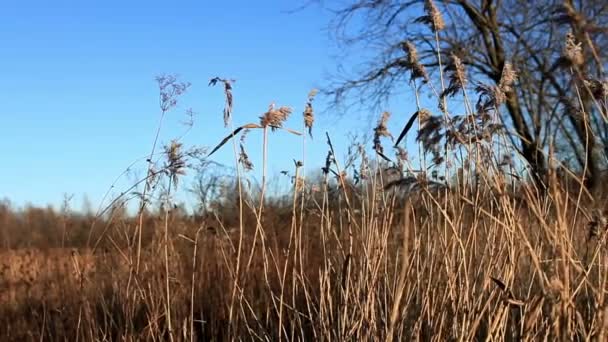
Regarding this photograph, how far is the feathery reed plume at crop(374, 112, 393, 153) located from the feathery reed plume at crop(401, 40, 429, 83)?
219 mm

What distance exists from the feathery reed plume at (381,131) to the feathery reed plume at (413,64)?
0.72ft

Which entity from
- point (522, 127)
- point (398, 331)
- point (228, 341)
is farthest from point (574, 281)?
point (522, 127)

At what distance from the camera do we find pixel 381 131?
2.59 metres

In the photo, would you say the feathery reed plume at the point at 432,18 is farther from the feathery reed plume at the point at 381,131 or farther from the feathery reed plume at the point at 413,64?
the feathery reed plume at the point at 381,131

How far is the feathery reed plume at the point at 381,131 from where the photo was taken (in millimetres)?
2586

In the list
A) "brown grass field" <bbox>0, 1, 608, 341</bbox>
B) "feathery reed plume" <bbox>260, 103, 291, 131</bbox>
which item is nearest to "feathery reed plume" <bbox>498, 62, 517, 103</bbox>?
"brown grass field" <bbox>0, 1, 608, 341</bbox>

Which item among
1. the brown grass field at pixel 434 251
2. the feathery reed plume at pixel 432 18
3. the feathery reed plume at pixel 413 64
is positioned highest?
the feathery reed plume at pixel 432 18

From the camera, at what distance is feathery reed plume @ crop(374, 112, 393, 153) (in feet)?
8.48

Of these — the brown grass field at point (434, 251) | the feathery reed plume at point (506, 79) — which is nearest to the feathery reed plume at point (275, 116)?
the brown grass field at point (434, 251)

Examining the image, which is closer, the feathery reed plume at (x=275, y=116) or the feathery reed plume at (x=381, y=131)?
the feathery reed plume at (x=275, y=116)

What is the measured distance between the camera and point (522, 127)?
13.5 meters

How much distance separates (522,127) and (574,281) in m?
11.7

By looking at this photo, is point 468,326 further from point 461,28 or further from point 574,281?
point 461,28

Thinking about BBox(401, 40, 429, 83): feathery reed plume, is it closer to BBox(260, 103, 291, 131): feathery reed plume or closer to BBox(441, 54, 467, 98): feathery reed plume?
BBox(441, 54, 467, 98): feathery reed plume
